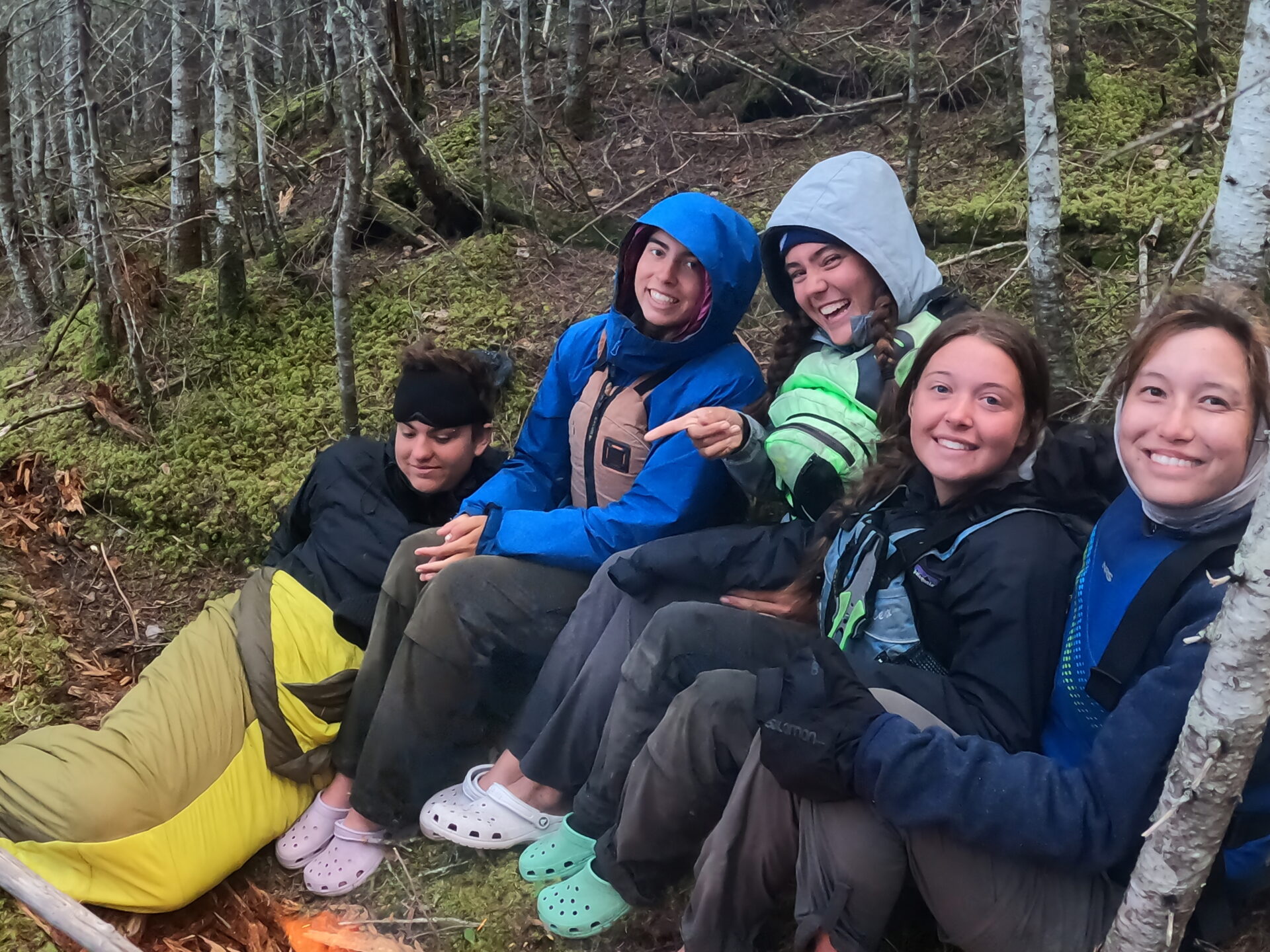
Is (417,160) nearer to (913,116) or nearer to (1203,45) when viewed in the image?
(913,116)

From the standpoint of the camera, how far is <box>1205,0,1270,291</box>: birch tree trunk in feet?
6.89

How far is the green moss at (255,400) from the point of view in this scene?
13.8 ft

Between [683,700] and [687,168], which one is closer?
[683,700]

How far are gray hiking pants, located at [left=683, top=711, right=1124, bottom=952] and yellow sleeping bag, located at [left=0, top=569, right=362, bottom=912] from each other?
1405mm

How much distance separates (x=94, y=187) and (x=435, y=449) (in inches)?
97.8

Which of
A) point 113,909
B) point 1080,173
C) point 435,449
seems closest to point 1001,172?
point 1080,173

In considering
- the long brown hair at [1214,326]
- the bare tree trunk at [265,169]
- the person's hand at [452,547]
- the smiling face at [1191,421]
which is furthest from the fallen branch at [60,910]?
the bare tree trunk at [265,169]

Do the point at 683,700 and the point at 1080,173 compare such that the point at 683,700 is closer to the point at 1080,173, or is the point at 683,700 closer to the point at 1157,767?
the point at 1157,767

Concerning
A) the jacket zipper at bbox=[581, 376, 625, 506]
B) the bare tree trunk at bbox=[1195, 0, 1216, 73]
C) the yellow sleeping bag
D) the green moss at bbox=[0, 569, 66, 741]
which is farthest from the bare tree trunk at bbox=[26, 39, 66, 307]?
the bare tree trunk at bbox=[1195, 0, 1216, 73]

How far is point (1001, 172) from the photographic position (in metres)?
4.67

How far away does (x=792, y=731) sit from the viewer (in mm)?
1818

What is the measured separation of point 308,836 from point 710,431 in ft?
5.71

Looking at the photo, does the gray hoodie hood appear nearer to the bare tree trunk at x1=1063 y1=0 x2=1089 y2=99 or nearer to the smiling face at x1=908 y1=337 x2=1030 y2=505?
the smiling face at x1=908 y1=337 x2=1030 y2=505

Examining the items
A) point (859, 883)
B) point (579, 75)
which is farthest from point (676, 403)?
point (579, 75)
